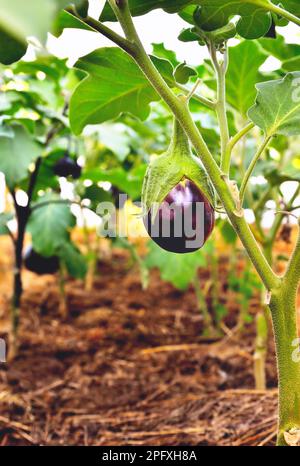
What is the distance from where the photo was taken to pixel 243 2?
21.3 inches

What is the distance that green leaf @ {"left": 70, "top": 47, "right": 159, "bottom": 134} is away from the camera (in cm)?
63

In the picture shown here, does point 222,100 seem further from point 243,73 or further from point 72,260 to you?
point 72,260

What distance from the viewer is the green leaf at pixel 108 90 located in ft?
2.07

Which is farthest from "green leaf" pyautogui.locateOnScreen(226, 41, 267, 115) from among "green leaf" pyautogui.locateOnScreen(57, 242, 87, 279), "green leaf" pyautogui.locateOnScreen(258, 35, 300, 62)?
"green leaf" pyautogui.locateOnScreen(57, 242, 87, 279)

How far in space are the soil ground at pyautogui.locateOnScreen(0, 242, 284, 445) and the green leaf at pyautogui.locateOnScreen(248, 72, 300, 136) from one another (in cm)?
47

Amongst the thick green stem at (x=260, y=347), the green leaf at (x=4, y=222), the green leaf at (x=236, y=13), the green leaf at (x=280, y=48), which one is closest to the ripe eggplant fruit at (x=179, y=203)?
the green leaf at (x=236, y=13)

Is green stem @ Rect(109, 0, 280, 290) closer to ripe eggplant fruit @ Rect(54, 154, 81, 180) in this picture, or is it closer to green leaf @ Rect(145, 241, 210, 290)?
ripe eggplant fruit @ Rect(54, 154, 81, 180)

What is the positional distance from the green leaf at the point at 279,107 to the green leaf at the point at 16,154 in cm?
56

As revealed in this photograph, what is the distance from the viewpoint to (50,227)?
4.53 ft
